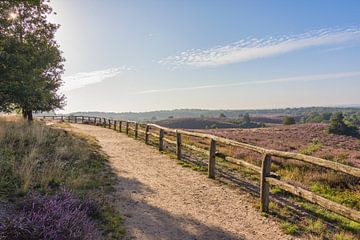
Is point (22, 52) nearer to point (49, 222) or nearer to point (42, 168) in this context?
point (42, 168)

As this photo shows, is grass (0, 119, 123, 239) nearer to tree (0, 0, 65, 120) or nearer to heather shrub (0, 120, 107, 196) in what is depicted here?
heather shrub (0, 120, 107, 196)

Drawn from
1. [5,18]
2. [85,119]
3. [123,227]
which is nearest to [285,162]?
[123,227]

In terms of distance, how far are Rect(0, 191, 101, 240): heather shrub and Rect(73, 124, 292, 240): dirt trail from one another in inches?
46.6

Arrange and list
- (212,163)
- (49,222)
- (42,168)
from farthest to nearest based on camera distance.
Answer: (212,163) < (42,168) < (49,222)

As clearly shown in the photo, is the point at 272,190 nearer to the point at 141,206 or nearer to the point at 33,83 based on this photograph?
the point at 141,206

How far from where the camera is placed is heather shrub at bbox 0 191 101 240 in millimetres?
4129

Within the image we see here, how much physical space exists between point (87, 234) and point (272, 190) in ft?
20.5

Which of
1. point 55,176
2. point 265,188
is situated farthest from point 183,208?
point 55,176

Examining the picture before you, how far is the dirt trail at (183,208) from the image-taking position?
6074 mm

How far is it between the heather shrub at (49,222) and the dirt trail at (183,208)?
1.18 m

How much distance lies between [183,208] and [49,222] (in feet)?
12.0

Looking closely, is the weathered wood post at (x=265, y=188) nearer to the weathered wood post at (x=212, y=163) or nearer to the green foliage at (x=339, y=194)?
the green foliage at (x=339, y=194)

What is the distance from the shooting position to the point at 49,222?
452 cm

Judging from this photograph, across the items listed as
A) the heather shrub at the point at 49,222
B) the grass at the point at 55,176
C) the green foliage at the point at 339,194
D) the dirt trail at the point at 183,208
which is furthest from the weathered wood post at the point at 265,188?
the heather shrub at the point at 49,222
